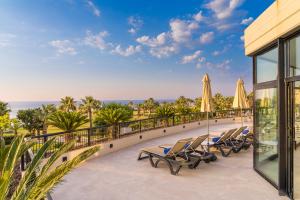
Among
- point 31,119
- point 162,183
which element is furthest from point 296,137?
point 31,119

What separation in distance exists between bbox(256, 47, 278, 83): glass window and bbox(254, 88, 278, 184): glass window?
0.97ft

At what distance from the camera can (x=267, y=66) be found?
568 centimetres

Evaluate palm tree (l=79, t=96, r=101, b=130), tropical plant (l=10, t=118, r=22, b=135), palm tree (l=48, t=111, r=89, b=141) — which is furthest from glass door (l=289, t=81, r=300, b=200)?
palm tree (l=79, t=96, r=101, b=130)

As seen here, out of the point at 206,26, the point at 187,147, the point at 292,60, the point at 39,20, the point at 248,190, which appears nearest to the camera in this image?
the point at 292,60

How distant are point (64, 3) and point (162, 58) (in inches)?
1156

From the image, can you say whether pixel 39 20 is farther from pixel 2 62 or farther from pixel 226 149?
pixel 226 149

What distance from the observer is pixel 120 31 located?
46.7 metres

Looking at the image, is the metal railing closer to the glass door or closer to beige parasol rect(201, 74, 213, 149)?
beige parasol rect(201, 74, 213, 149)

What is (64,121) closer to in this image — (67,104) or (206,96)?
(206,96)

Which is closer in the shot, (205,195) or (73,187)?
(205,195)

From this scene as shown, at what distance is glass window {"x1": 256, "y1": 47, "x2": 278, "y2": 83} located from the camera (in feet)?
17.3

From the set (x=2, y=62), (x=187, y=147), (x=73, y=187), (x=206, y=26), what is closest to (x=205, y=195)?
(x=187, y=147)

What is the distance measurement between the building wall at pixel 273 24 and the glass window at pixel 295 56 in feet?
0.75

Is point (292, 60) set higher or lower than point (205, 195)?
higher
